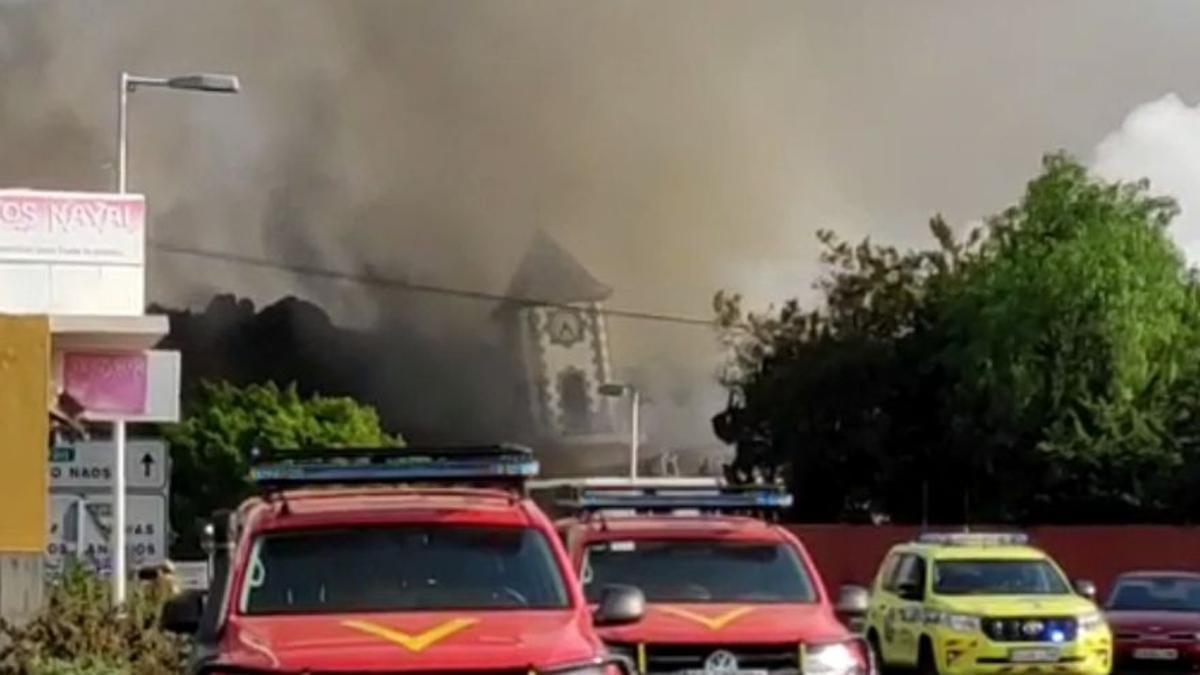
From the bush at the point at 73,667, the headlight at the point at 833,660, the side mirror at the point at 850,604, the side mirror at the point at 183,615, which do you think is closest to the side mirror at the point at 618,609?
the side mirror at the point at 183,615

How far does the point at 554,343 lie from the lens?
112 meters

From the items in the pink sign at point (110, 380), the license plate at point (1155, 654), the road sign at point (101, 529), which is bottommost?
the license plate at point (1155, 654)

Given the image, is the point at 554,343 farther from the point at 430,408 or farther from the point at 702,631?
the point at 702,631

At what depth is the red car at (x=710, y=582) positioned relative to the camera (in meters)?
14.5

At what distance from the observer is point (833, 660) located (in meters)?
14.5

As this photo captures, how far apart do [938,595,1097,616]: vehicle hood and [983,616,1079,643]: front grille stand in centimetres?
9

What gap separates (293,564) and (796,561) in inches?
210

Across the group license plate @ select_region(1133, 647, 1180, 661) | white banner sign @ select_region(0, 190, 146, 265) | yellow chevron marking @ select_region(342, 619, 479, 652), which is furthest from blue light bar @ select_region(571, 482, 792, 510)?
license plate @ select_region(1133, 647, 1180, 661)

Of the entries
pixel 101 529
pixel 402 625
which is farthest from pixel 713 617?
pixel 101 529

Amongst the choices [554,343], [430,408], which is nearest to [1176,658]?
[430,408]

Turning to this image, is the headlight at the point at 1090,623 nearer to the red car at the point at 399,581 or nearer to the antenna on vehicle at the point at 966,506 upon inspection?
the red car at the point at 399,581

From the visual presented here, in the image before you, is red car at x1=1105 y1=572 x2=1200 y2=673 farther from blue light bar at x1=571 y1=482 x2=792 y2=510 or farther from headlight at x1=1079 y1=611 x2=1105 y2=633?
blue light bar at x1=571 y1=482 x2=792 y2=510

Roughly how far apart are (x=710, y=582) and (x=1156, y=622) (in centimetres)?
1198

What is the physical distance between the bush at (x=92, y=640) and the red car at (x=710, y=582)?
12.8 ft
